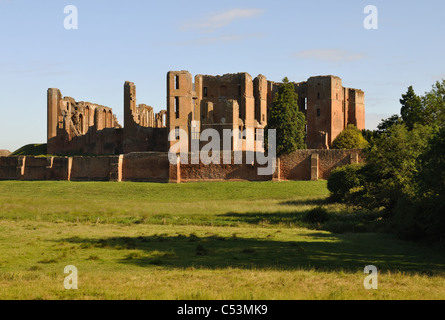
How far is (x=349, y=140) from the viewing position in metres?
69.6

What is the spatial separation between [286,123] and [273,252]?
38044mm

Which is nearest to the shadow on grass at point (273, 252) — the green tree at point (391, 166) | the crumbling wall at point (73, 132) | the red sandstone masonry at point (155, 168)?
the green tree at point (391, 166)

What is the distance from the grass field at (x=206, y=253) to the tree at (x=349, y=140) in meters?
25.3

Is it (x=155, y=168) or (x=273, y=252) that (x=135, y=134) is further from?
(x=273, y=252)

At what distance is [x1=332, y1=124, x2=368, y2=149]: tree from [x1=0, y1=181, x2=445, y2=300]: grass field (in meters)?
25.3

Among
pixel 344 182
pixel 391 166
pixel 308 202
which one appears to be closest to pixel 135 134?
pixel 308 202

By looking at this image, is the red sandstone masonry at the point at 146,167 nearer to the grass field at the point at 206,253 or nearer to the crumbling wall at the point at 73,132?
the crumbling wall at the point at 73,132

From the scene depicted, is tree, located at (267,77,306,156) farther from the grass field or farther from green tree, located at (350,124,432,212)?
green tree, located at (350,124,432,212)

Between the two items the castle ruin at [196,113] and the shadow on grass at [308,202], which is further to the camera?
the castle ruin at [196,113]

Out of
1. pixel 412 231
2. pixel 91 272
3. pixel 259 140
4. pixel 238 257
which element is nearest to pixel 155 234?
pixel 238 257

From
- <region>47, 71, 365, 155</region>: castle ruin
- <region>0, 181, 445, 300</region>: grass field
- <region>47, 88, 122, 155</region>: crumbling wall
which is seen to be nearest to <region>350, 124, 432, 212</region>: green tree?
<region>0, 181, 445, 300</region>: grass field

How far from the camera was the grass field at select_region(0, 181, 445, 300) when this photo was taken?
50.8ft

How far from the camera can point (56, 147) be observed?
261 feet

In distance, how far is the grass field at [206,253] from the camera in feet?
50.8
